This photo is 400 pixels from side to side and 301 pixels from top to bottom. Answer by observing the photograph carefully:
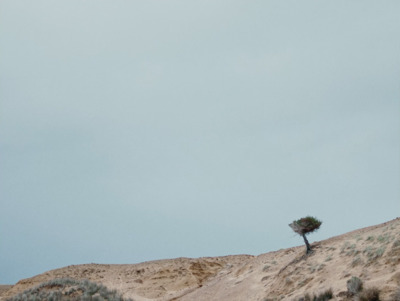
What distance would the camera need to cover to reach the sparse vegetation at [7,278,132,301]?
19.6 metres

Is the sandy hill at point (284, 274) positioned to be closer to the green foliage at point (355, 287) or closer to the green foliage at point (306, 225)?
the green foliage at point (355, 287)

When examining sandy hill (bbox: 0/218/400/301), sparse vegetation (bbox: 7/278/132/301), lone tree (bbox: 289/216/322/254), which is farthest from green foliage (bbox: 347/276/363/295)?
sparse vegetation (bbox: 7/278/132/301)

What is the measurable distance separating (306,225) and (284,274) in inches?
209

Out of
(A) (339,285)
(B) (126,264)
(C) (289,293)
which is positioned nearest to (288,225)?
(C) (289,293)

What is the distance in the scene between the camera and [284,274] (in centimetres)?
2123

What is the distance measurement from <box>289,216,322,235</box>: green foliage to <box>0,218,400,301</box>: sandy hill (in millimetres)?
1140

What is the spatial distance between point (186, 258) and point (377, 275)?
32.4 meters

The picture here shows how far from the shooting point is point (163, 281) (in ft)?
114

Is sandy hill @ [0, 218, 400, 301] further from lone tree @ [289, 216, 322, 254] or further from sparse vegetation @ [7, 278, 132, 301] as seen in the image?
sparse vegetation @ [7, 278, 132, 301]

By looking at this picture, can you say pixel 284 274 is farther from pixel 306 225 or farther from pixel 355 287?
pixel 355 287

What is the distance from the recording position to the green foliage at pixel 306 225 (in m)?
25.2

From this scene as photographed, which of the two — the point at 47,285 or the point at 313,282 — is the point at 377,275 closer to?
the point at 313,282

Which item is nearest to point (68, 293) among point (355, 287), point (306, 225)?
point (355, 287)

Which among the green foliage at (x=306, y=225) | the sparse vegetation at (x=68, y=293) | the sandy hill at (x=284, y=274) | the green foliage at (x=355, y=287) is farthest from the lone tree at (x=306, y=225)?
the sparse vegetation at (x=68, y=293)
